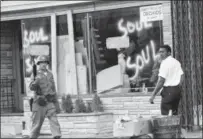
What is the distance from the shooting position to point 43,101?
504 inches

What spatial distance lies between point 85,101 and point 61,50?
1.57 m

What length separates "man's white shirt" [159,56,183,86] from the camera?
36.2 ft

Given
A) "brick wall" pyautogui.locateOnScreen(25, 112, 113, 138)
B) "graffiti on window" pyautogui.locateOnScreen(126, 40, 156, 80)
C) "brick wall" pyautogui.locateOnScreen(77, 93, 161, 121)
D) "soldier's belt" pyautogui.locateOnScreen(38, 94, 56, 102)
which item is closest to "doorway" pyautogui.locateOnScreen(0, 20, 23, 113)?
"brick wall" pyautogui.locateOnScreen(25, 112, 113, 138)

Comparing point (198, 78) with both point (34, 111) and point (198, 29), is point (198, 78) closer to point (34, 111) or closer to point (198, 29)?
point (198, 29)

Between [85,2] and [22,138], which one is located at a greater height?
[85,2]

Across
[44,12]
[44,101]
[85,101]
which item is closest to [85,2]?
[44,12]

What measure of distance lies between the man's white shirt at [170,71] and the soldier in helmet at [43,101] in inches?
112

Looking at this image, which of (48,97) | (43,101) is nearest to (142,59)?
(48,97)

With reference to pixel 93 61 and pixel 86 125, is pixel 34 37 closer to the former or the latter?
pixel 93 61

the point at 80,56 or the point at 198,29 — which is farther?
the point at 80,56

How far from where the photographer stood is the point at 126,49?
1508 centimetres

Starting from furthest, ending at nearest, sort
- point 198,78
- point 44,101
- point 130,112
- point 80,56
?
1. point 80,56
2. point 130,112
3. point 198,78
4. point 44,101

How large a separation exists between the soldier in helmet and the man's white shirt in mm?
2851

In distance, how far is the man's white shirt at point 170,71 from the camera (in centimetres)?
1105
